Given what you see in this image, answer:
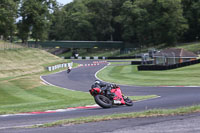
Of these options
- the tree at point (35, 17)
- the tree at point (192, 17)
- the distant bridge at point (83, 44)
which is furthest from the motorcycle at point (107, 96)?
the distant bridge at point (83, 44)

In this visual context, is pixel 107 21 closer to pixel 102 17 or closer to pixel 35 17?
pixel 102 17

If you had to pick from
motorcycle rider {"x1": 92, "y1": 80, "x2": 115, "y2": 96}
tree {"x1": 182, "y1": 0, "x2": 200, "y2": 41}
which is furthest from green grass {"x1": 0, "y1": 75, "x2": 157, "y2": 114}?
tree {"x1": 182, "y1": 0, "x2": 200, "y2": 41}

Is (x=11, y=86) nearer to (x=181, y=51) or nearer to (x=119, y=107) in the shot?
(x=119, y=107)

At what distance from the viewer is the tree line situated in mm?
93812

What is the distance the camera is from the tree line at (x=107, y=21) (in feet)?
308

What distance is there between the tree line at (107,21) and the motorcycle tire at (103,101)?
69143 mm

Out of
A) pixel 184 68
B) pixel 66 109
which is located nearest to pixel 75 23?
pixel 184 68

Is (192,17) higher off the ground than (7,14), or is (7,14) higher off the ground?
(192,17)

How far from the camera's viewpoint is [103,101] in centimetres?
1588

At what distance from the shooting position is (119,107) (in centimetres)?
1623

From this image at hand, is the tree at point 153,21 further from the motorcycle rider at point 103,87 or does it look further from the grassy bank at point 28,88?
the motorcycle rider at point 103,87

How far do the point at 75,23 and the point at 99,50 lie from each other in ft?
58.1

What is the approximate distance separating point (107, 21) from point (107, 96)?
12166cm

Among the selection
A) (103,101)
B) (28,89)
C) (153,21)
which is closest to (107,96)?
(103,101)
